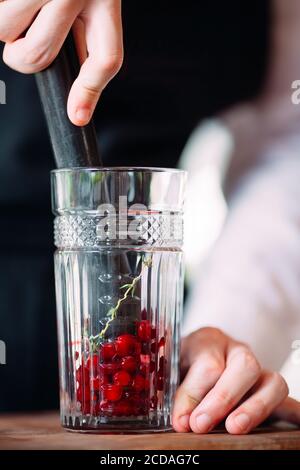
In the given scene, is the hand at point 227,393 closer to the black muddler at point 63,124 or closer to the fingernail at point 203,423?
the fingernail at point 203,423

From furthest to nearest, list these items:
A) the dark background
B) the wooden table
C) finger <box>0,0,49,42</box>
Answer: the dark background → finger <box>0,0,49,42</box> → the wooden table

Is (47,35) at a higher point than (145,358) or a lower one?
higher

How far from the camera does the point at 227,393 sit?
812mm

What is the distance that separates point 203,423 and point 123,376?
8 cm

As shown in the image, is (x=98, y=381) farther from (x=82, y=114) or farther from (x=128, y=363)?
(x=82, y=114)

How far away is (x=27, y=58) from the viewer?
31.4 inches

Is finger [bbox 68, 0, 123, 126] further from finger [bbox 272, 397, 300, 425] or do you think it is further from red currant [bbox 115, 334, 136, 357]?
finger [bbox 272, 397, 300, 425]

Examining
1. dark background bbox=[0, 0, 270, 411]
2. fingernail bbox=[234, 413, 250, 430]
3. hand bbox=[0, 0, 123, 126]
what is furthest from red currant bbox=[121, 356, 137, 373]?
dark background bbox=[0, 0, 270, 411]

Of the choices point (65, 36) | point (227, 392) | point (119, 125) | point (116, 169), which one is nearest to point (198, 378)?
point (227, 392)

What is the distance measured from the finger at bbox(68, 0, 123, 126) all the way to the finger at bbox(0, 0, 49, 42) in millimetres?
49

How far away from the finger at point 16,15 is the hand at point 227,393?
338mm

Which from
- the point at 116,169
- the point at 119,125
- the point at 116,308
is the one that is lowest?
the point at 116,308

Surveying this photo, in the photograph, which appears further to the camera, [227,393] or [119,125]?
[119,125]

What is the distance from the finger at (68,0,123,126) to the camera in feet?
2.61
